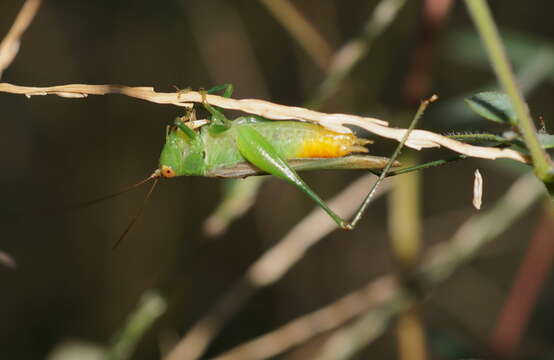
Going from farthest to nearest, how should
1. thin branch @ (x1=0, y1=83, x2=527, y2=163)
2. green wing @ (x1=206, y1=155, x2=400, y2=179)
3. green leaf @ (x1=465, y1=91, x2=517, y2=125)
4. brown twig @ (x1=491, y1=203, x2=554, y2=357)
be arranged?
brown twig @ (x1=491, y1=203, x2=554, y2=357), green wing @ (x1=206, y1=155, x2=400, y2=179), thin branch @ (x1=0, y1=83, x2=527, y2=163), green leaf @ (x1=465, y1=91, x2=517, y2=125)

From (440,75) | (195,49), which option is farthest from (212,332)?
(440,75)

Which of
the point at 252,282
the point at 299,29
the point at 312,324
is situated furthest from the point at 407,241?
the point at 299,29

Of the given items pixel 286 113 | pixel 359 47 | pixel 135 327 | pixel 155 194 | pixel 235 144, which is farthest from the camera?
pixel 155 194

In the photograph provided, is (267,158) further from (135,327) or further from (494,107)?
(135,327)

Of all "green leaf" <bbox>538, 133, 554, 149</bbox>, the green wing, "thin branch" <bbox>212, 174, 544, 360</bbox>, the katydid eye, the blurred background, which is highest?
the blurred background

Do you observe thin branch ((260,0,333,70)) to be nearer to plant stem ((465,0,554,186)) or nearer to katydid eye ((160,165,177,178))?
katydid eye ((160,165,177,178))

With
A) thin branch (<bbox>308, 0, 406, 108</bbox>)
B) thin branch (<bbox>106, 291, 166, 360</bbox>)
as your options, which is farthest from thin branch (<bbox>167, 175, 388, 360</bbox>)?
thin branch (<bbox>308, 0, 406, 108</bbox>)

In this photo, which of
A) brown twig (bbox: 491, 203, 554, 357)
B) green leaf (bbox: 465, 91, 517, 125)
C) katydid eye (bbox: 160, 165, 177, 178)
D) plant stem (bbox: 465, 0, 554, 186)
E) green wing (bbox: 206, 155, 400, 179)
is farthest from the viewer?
brown twig (bbox: 491, 203, 554, 357)

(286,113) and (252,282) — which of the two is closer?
(286,113)
